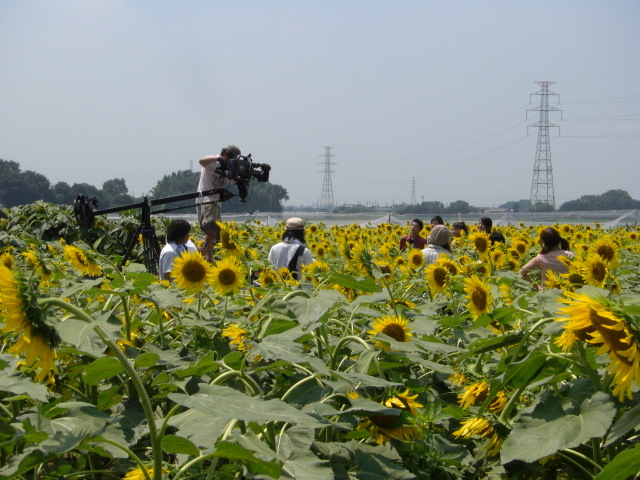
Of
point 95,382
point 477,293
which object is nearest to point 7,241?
point 477,293

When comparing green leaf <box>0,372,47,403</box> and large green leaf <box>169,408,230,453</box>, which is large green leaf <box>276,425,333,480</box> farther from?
green leaf <box>0,372,47,403</box>

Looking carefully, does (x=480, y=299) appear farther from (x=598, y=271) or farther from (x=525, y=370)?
(x=525, y=370)

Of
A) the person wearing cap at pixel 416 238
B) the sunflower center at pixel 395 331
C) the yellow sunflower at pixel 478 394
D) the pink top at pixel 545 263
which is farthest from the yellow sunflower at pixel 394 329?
the person wearing cap at pixel 416 238

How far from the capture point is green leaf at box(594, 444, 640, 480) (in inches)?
41.2

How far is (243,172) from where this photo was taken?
5.26m

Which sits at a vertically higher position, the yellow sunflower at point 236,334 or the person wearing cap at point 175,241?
the person wearing cap at point 175,241

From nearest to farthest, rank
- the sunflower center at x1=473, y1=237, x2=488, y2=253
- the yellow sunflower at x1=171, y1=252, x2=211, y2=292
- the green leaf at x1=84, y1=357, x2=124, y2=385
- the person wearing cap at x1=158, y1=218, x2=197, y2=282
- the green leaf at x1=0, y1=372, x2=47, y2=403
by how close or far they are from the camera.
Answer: the green leaf at x1=0, y1=372, x2=47, y2=403 → the green leaf at x1=84, y1=357, x2=124, y2=385 → the yellow sunflower at x1=171, y1=252, x2=211, y2=292 → the sunflower center at x1=473, y1=237, x2=488, y2=253 → the person wearing cap at x1=158, y1=218, x2=197, y2=282

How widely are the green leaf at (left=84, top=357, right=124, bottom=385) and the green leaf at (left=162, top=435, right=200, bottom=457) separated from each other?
0.94ft

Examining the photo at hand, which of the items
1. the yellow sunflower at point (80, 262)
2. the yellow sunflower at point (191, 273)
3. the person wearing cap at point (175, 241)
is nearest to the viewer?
the yellow sunflower at point (191, 273)

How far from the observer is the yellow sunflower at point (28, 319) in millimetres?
1130

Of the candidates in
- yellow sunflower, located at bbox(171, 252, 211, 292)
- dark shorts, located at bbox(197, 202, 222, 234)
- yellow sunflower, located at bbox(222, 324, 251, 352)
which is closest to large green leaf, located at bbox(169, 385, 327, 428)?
yellow sunflower, located at bbox(222, 324, 251, 352)

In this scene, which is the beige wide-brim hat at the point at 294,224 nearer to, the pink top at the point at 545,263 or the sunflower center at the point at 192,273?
the pink top at the point at 545,263

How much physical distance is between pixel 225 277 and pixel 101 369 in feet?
4.23

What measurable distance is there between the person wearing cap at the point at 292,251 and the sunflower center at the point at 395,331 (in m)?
3.43
